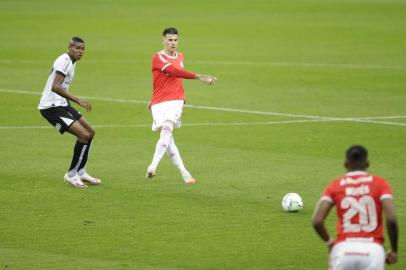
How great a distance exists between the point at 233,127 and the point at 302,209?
8143 mm

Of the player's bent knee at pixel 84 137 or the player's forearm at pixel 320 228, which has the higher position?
the player's bent knee at pixel 84 137

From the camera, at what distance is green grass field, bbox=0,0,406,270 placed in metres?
13.2

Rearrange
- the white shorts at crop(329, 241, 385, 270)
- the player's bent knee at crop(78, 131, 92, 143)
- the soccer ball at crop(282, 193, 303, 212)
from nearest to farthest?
the white shorts at crop(329, 241, 385, 270) < the soccer ball at crop(282, 193, 303, 212) < the player's bent knee at crop(78, 131, 92, 143)

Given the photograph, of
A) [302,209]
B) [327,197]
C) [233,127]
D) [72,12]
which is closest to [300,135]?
[233,127]

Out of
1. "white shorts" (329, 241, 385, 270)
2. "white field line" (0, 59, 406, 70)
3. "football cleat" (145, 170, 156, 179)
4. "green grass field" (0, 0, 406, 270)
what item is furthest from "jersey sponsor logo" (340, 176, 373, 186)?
"white field line" (0, 59, 406, 70)

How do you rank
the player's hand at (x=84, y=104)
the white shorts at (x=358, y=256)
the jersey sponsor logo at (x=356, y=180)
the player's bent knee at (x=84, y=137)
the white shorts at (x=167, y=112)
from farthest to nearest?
the white shorts at (x=167, y=112), the player's bent knee at (x=84, y=137), the player's hand at (x=84, y=104), the jersey sponsor logo at (x=356, y=180), the white shorts at (x=358, y=256)

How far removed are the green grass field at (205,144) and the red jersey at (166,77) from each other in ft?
4.50

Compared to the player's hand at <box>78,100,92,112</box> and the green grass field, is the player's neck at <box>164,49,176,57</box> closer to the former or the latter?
the player's hand at <box>78,100,92,112</box>

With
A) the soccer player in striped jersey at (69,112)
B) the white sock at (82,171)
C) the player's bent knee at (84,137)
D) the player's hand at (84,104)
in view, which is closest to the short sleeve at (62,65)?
the soccer player in striped jersey at (69,112)

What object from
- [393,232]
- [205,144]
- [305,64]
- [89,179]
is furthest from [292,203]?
[305,64]

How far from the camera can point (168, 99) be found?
56.6ft

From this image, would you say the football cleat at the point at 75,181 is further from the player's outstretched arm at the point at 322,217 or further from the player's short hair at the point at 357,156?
the player's short hair at the point at 357,156

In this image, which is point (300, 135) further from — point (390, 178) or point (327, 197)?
point (327, 197)

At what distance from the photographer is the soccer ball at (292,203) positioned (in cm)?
1483
